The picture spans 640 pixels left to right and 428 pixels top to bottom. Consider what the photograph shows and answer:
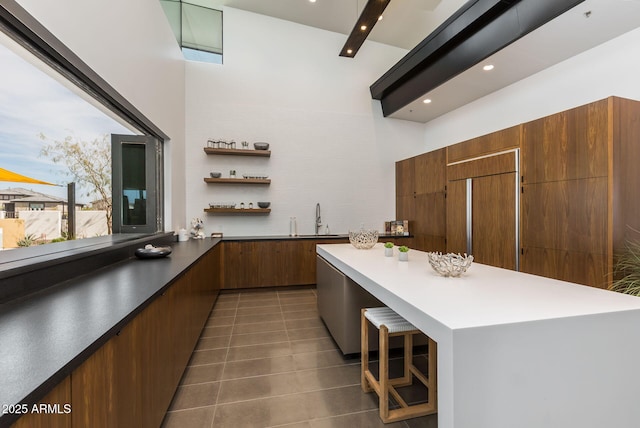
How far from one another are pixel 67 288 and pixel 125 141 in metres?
2.04

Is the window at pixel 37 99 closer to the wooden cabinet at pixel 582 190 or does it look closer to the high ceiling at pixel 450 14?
the high ceiling at pixel 450 14

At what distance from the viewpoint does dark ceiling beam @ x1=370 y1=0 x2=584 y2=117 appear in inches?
106

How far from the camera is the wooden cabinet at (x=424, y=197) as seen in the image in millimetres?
4484

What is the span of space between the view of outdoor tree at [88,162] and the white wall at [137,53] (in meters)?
0.52

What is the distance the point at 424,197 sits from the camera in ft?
15.9

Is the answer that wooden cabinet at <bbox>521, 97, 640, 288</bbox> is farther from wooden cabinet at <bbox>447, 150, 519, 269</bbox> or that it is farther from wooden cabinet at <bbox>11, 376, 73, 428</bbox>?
wooden cabinet at <bbox>11, 376, 73, 428</bbox>

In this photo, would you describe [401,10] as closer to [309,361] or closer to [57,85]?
[57,85]

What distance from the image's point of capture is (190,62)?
4547 mm

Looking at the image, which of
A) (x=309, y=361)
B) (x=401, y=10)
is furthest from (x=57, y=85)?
(x=401, y=10)

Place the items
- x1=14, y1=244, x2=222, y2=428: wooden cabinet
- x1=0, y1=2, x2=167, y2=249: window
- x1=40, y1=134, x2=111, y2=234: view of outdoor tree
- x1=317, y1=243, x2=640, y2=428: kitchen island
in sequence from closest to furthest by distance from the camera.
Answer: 1. x1=14, y1=244, x2=222, y2=428: wooden cabinet
2. x1=317, y1=243, x2=640, y2=428: kitchen island
3. x1=0, y1=2, x2=167, y2=249: window
4. x1=40, y1=134, x2=111, y2=234: view of outdoor tree

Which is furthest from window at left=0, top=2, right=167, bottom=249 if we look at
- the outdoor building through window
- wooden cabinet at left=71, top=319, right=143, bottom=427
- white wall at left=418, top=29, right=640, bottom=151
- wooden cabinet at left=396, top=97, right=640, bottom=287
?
white wall at left=418, top=29, right=640, bottom=151

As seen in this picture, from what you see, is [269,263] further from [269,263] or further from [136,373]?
[136,373]

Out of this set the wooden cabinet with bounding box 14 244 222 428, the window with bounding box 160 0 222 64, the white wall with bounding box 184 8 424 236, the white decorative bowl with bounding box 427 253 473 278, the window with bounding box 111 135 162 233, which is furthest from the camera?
the white wall with bounding box 184 8 424 236

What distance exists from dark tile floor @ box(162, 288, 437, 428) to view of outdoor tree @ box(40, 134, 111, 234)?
5.55 feet
